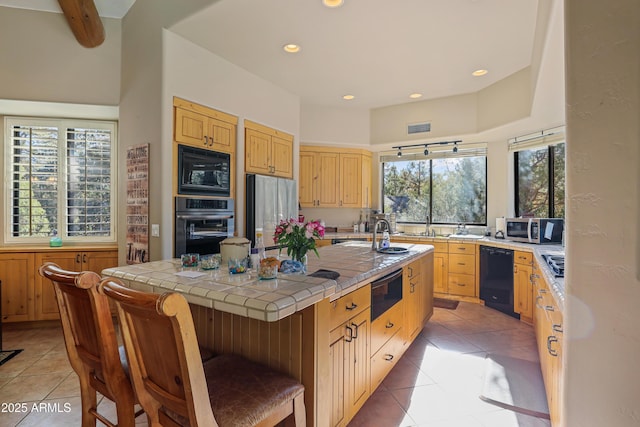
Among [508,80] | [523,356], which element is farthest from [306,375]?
[508,80]

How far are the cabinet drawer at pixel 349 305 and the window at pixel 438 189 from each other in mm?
3980

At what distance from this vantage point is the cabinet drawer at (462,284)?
4.50m

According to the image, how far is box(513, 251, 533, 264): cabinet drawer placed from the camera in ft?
12.1

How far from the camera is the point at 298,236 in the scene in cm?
187

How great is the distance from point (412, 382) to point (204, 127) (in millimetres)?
3083

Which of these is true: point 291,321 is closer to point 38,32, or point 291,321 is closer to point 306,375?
point 306,375

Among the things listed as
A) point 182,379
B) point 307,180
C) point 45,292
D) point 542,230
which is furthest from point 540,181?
point 45,292

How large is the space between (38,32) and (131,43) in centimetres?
97

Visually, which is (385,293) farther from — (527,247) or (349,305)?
(527,247)

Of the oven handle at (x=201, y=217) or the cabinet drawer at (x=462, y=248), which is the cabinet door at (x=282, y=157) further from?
the cabinet drawer at (x=462, y=248)

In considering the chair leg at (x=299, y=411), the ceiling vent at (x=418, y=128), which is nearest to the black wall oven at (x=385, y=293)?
the chair leg at (x=299, y=411)

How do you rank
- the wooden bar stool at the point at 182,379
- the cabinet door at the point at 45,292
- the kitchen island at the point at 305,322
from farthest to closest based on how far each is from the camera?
the cabinet door at the point at 45,292
the kitchen island at the point at 305,322
the wooden bar stool at the point at 182,379

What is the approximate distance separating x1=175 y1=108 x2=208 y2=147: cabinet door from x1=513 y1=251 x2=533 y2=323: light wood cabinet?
3913 millimetres

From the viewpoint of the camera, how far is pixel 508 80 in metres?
4.05
